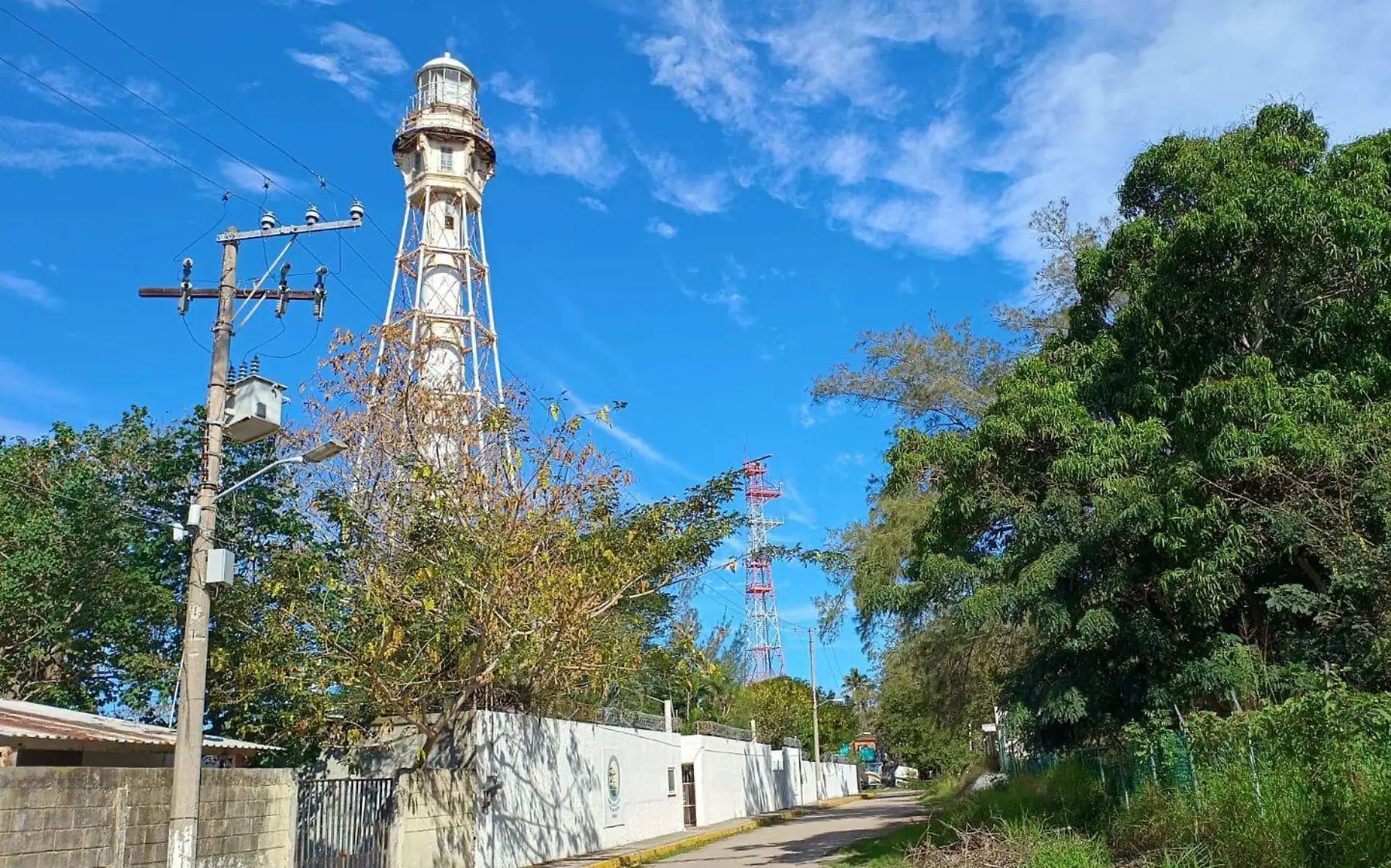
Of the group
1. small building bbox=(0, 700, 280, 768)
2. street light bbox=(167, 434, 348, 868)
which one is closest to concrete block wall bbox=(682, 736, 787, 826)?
small building bbox=(0, 700, 280, 768)

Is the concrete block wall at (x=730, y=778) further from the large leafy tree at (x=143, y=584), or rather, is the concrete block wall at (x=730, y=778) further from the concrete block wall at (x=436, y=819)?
the large leafy tree at (x=143, y=584)

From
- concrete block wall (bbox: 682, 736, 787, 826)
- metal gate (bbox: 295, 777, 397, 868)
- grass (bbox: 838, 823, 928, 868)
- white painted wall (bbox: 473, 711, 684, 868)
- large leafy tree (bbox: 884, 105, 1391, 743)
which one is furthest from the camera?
concrete block wall (bbox: 682, 736, 787, 826)

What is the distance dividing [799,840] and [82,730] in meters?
17.3

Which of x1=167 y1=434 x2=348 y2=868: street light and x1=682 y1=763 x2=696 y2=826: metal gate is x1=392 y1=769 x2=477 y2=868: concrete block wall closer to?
x1=167 y1=434 x2=348 y2=868: street light

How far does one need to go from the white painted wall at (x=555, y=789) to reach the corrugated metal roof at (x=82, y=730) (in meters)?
3.75

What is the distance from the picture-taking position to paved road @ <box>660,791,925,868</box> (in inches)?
778

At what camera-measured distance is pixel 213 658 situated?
14.3 m

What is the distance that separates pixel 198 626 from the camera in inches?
387

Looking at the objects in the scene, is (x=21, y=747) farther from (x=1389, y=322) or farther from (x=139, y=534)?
(x=1389, y=322)

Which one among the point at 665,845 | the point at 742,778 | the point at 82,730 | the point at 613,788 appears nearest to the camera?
the point at 82,730

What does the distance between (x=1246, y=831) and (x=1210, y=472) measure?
4882mm

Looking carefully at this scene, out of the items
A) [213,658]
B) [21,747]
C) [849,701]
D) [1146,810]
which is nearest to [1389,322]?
[1146,810]

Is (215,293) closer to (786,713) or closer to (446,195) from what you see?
(446,195)

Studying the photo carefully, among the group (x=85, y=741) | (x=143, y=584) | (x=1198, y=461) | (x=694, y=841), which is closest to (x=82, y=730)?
(x=85, y=741)
